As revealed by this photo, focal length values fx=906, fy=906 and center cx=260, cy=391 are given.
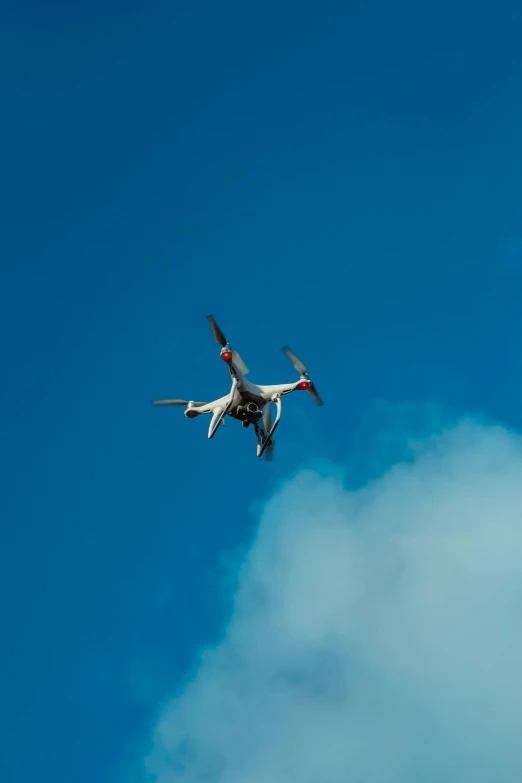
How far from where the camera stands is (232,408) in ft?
415

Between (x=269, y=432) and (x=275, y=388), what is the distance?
6385 mm

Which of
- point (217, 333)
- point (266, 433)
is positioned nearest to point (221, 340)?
point (217, 333)

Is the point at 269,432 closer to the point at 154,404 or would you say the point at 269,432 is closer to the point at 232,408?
the point at 232,408

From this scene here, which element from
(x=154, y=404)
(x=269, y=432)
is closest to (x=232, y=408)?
(x=269, y=432)

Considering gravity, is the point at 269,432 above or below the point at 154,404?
below

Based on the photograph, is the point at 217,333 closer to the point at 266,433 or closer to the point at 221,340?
the point at 221,340

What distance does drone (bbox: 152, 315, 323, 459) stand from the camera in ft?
407

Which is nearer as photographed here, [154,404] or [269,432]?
[269,432]

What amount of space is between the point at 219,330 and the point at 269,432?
54.5 ft

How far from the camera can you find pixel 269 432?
129 meters

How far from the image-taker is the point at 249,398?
126 metres

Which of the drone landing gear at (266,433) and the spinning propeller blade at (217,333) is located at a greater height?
the spinning propeller blade at (217,333)

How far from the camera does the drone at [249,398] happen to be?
407 ft

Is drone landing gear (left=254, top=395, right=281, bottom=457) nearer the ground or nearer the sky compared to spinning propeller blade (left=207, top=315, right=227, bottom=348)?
nearer the ground
